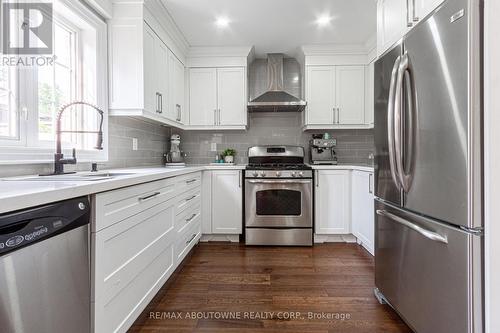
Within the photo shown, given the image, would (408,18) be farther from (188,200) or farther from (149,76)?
(188,200)

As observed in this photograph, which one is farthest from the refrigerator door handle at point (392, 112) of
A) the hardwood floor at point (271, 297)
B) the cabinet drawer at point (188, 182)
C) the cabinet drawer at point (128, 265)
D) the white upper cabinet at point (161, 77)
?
the white upper cabinet at point (161, 77)

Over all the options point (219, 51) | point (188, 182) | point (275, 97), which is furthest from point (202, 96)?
point (188, 182)

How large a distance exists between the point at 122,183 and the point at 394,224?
60.5 inches

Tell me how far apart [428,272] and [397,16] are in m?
1.50

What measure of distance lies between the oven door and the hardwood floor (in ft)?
1.27

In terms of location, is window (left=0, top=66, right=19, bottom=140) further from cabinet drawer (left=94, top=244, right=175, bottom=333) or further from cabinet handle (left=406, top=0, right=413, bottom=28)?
cabinet handle (left=406, top=0, right=413, bottom=28)

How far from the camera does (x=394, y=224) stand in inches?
61.6

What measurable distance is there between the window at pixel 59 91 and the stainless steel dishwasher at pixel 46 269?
78cm

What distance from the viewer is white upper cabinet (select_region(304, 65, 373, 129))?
10.7ft

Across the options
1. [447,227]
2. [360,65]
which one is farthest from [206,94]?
[447,227]

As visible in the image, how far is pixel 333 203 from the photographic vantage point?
299 centimetres

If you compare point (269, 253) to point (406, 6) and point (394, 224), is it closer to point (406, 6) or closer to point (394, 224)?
point (394, 224)

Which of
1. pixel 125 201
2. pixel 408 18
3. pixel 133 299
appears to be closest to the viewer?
pixel 125 201

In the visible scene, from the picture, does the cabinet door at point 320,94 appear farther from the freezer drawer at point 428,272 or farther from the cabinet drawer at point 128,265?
the cabinet drawer at point 128,265
